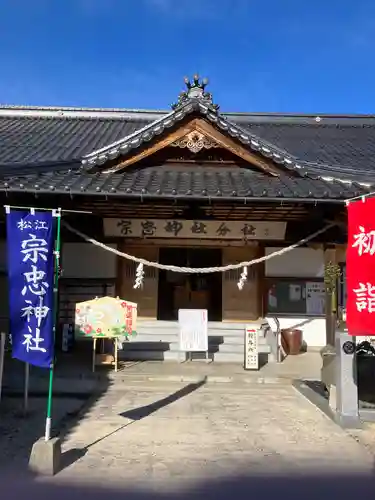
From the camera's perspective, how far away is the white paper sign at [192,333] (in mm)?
9516

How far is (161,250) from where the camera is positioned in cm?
1160

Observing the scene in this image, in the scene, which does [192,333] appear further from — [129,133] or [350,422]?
[129,133]

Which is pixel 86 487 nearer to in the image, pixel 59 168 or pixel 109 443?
pixel 109 443

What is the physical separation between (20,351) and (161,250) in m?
6.86

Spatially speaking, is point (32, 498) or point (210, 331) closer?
point (32, 498)

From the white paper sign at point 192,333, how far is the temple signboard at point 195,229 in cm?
183

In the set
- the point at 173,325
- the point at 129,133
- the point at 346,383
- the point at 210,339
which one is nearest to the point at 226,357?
the point at 210,339

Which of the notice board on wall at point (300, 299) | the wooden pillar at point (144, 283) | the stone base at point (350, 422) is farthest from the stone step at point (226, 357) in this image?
the stone base at point (350, 422)

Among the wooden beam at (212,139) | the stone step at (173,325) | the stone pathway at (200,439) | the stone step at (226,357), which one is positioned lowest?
the stone pathway at (200,439)

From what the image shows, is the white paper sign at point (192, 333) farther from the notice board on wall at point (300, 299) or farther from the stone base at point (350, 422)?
the stone base at point (350, 422)

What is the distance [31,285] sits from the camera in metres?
5.05

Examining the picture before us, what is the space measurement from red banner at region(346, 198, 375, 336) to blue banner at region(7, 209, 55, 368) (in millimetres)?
3822

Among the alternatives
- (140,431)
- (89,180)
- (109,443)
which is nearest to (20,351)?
(109,443)

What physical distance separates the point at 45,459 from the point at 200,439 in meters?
2.00
